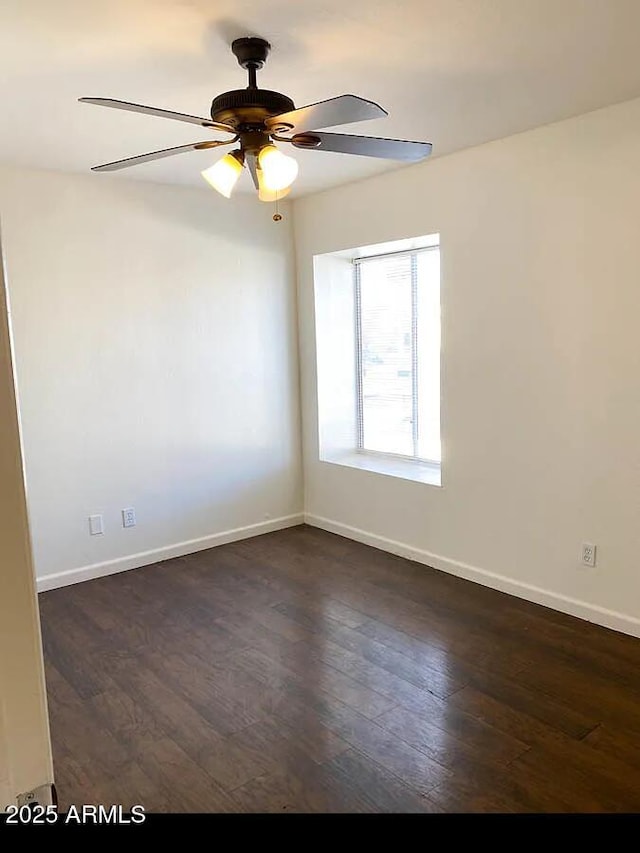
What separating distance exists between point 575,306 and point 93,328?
8.99 feet

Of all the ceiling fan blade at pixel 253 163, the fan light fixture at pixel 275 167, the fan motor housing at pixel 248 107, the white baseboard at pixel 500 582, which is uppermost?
the fan motor housing at pixel 248 107

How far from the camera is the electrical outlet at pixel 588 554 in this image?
3170 mm

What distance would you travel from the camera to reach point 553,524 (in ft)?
10.9

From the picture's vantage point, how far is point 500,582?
361 cm

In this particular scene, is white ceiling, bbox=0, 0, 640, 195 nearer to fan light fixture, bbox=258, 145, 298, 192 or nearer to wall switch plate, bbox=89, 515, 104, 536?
fan light fixture, bbox=258, 145, 298, 192

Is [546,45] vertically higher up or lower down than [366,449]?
higher up

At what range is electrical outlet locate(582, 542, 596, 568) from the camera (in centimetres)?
317

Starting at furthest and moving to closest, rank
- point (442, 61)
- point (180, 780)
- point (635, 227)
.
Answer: point (635, 227) → point (442, 61) → point (180, 780)

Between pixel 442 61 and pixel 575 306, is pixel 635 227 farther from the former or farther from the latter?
pixel 442 61

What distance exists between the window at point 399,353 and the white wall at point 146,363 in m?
0.55

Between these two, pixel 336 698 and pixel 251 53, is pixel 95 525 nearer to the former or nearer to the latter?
pixel 336 698

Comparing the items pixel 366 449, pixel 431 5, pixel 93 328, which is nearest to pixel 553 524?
pixel 366 449

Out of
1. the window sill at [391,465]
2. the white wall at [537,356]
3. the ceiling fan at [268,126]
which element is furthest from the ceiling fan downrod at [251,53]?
the window sill at [391,465]

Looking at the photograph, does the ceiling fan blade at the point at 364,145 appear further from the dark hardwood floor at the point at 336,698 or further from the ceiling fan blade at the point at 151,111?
the dark hardwood floor at the point at 336,698
